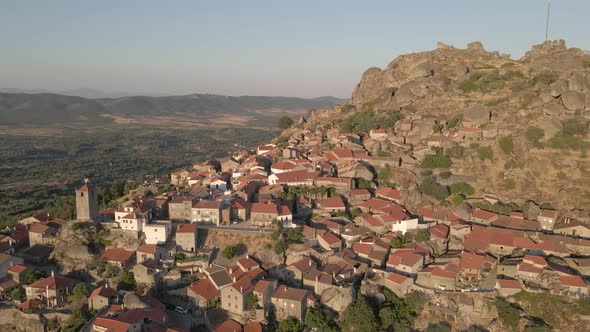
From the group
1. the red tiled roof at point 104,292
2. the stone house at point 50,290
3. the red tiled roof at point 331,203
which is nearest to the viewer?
the red tiled roof at point 104,292

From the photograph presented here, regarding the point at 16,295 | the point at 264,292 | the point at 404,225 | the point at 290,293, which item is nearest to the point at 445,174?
the point at 404,225

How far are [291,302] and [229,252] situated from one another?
8.12 meters

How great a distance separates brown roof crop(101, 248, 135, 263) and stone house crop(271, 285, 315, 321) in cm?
1417

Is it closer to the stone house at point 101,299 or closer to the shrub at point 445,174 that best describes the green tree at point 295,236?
the stone house at point 101,299

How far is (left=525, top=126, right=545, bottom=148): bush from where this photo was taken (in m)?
55.3

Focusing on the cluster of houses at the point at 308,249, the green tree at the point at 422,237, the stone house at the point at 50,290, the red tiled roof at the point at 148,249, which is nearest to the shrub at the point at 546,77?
the cluster of houses at the point at 308,249

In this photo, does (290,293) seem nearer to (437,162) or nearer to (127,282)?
(127,282)

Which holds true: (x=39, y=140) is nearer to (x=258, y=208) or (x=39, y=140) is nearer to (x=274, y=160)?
(x=274, y=160)

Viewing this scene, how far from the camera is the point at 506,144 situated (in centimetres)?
5597

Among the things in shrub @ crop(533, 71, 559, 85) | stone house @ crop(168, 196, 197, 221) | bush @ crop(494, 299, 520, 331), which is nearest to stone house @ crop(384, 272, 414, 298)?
bush @ crop(494, 299, 520, 331)

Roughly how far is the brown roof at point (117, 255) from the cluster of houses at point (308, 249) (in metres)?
0.15

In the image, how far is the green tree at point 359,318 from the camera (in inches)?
1300

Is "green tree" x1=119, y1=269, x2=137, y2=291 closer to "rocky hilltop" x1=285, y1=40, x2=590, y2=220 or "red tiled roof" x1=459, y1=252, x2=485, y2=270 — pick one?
"red tiled roof" x1=459, y1=252, x2=485, y2=270

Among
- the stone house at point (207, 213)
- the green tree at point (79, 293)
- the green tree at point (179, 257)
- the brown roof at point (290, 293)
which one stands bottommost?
the green tree at point (79, 293)
